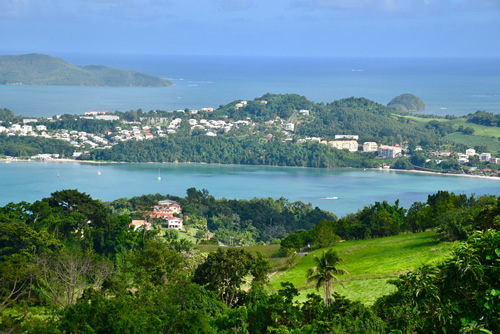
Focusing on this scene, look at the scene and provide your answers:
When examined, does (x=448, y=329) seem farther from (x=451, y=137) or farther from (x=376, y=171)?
(x=451, y=137)

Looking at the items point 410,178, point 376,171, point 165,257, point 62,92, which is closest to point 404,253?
point 165,257

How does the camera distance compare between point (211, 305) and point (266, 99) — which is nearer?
point (211, 305)

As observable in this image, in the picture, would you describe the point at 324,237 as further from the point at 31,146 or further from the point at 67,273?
the point at 31,146

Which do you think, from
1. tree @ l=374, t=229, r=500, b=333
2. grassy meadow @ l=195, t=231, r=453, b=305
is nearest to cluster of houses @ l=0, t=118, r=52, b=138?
grassy meadow @ l=195, t=231, r=453, b=305

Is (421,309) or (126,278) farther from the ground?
(421,309)

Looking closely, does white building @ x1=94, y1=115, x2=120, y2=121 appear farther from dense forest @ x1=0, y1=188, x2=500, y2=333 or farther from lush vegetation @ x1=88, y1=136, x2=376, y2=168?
dense forest @ x1=0, y1=188, x2=500, y2=333

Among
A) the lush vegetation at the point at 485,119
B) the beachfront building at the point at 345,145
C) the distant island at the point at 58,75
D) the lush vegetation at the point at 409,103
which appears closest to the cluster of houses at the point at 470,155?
the beachfront building at the point at 345,145

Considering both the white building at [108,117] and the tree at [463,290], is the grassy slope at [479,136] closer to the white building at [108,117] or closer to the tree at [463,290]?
the white building at [108,117]
